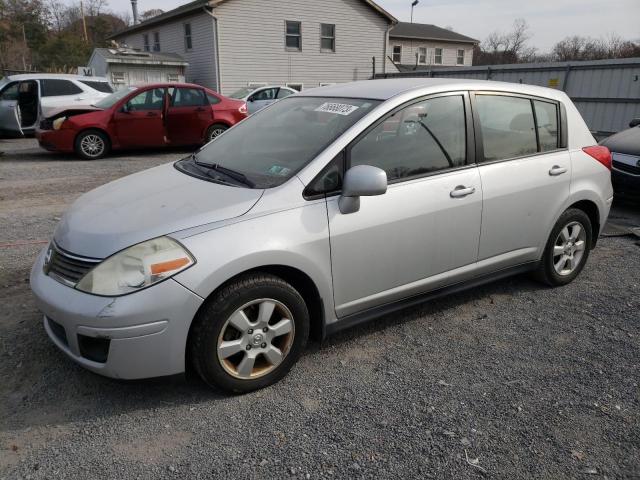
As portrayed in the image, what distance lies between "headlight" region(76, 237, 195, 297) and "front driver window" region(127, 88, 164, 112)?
934 cm

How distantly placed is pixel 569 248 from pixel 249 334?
9.84 feet

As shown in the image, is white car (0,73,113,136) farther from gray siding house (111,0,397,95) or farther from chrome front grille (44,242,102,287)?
chrome front grille (44,242,102,287)

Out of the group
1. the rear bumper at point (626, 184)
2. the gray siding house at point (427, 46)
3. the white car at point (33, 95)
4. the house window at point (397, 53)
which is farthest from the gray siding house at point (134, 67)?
the rear bumper at point (626, 184)

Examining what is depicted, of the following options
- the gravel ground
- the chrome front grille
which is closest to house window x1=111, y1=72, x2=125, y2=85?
the gravel ground

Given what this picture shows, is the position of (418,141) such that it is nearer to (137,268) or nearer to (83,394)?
(137,268)

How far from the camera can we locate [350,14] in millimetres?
25609

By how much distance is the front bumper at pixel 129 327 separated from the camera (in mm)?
2473

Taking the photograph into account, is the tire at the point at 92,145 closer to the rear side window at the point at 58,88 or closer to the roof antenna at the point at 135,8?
the rear side window at the point at 58,88

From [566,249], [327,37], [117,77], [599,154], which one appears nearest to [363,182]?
[566,249]

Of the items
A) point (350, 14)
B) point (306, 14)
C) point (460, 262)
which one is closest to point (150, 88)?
point (460, 262)

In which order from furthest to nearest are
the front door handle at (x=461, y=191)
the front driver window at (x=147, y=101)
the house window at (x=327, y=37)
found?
the house window at (x=327, y=37) < the front driver window at (x=147, y=101) < the front door handle at (x=461, y=191)

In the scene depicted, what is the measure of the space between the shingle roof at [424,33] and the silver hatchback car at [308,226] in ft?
116

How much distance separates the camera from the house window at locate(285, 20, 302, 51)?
24188 millimetres

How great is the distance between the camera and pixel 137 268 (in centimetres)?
253
